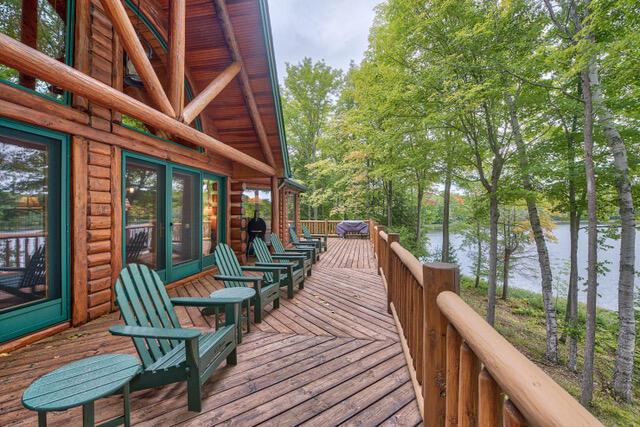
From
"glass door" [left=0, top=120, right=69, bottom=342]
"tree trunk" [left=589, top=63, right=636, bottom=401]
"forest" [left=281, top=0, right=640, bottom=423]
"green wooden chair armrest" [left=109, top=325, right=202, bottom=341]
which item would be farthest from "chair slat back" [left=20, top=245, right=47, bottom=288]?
"tree trunk" [left=589, top=63, right=636, bottom=401]

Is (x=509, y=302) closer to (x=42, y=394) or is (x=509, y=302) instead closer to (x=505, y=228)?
(x=505, y=228)

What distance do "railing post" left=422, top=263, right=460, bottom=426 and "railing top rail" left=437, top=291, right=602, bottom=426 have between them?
0.33 m

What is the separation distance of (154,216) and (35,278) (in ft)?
5.51

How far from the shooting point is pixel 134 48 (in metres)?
2.49

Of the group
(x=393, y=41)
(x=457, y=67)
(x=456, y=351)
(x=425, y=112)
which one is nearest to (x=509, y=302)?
(x=425, y=112)

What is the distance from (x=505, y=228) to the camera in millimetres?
11438

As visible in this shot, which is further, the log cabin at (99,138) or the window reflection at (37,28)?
the window reflection at (37,28)

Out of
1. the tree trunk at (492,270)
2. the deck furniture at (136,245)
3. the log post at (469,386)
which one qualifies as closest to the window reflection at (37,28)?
the deck furniture at (136,245)

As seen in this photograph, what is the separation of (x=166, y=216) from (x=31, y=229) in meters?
1.74

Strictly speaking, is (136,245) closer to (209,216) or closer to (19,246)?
(19,246)

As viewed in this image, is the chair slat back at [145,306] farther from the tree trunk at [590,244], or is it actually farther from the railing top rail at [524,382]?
the tree trunk at [590,244]

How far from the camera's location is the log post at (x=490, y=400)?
2.64 feet

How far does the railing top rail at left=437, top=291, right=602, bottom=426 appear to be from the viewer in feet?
1.65

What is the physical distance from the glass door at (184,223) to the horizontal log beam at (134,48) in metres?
2.11
